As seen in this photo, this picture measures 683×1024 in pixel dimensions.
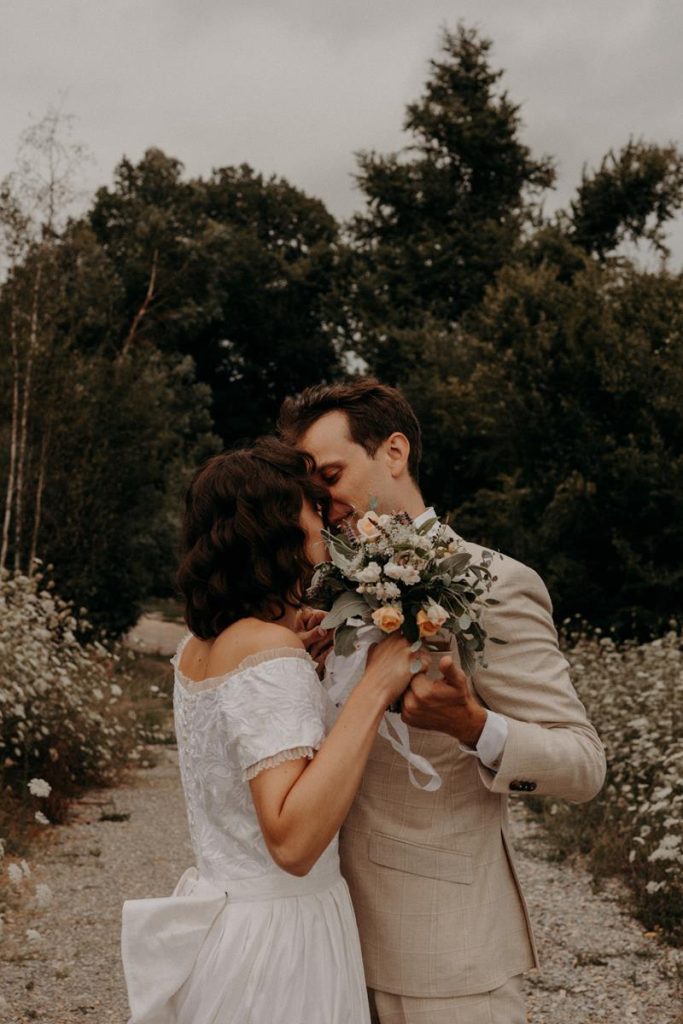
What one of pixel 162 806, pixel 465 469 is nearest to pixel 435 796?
pixel 162 806

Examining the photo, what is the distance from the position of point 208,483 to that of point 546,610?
820 millimetres

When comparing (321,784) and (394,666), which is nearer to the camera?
(321,784)

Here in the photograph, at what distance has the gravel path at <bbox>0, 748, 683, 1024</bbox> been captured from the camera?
17.7 ft

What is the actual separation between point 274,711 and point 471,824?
20.8 inches

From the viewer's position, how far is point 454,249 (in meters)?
28.9

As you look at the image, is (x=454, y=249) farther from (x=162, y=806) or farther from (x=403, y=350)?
(x=162, y=806)

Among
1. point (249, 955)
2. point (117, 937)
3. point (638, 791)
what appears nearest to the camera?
point (249, 955)

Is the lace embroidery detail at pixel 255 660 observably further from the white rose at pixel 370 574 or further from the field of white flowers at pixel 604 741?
the field of white flowers at pixel 604 741

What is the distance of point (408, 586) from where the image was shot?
215cm

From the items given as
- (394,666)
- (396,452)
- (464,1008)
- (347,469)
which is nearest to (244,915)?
(464,1008)

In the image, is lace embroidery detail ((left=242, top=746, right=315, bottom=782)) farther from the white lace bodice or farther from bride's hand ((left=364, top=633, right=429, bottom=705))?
bride's hand ((left=364, top=633, right=429, bottom=705))

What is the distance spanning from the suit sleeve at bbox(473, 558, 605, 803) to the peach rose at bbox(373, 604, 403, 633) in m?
0.31

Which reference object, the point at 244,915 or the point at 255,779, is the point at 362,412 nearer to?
the point at 255,779

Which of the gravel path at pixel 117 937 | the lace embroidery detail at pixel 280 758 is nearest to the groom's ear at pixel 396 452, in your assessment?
the lace embroidery detail at pixel 280 758
